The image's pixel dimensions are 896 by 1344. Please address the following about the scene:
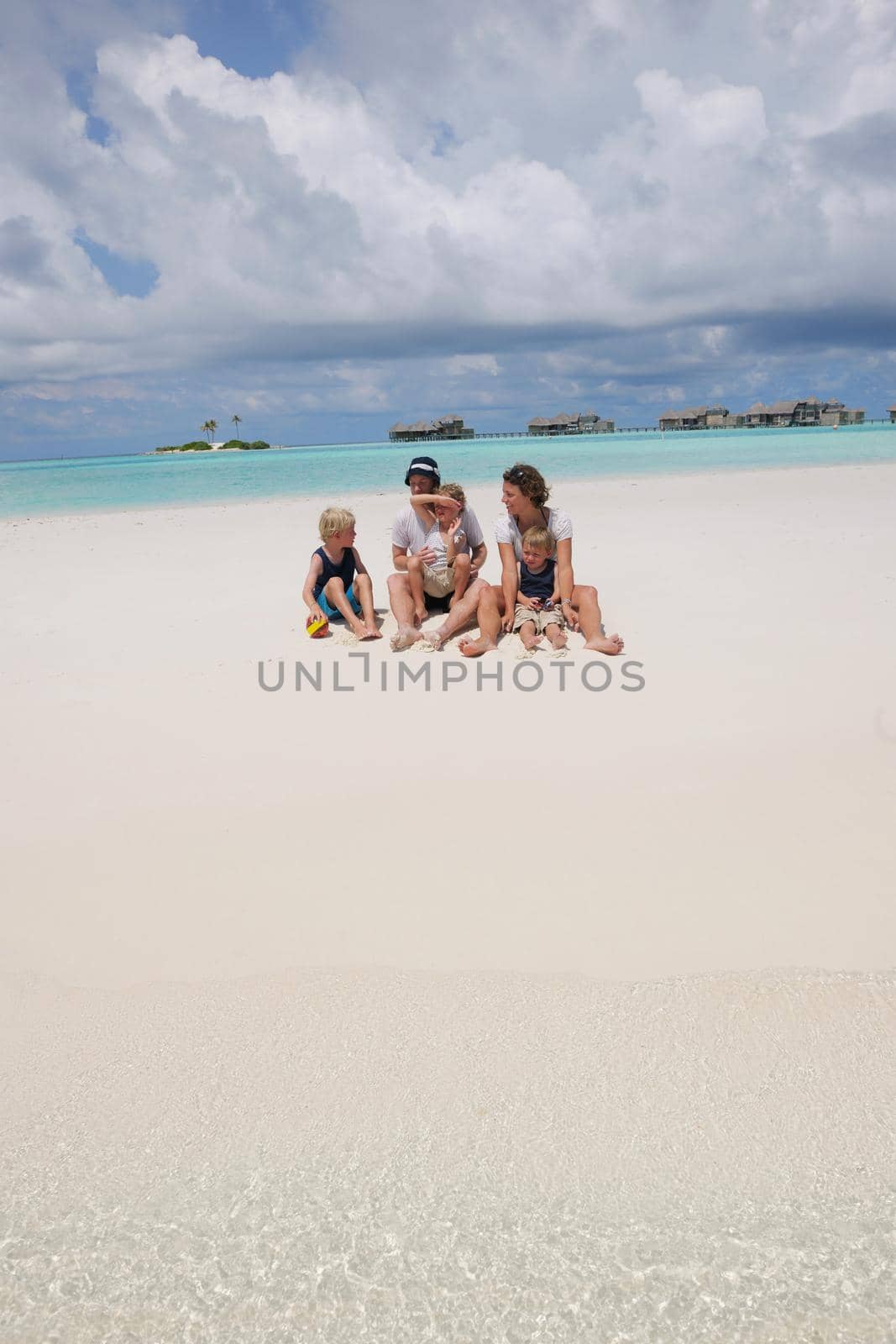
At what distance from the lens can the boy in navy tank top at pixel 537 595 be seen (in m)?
5.30

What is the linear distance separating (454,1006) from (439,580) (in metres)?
4.11

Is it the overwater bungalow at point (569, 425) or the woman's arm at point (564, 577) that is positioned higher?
the overwater bungalow at point (569, 425)

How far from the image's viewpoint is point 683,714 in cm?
411

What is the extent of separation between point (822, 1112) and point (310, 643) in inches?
172

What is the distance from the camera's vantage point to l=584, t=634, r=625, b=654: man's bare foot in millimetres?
5070

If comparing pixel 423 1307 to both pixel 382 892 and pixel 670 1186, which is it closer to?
pixel 670 1186

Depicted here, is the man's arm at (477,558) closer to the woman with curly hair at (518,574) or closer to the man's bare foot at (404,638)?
the woman with curly hair at (518,574)

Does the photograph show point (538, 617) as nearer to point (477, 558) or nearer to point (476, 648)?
point (476, 648)

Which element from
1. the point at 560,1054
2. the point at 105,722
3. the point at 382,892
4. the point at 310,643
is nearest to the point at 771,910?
the point at 560,1054

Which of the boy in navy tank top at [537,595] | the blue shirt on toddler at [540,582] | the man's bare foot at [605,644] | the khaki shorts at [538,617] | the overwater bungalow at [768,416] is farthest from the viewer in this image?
the overwater bungalow at [768,416]

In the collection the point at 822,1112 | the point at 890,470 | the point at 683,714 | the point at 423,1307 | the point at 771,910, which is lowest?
the point at 423,1307

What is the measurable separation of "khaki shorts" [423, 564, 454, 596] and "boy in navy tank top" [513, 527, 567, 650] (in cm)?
56

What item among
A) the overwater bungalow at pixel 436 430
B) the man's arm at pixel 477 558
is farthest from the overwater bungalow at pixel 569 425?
the man's arm at pixel 477 558

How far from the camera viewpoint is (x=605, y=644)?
16.7 ft
